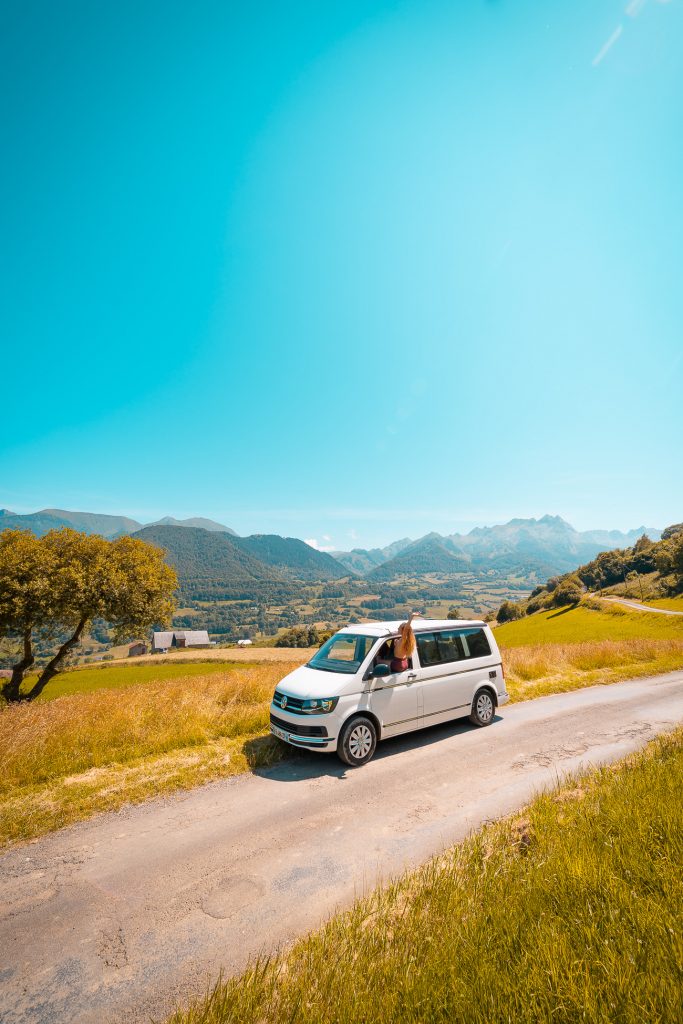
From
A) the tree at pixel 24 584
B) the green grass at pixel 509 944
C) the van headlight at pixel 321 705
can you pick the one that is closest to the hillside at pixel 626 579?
the van headlight at pixel 321 705

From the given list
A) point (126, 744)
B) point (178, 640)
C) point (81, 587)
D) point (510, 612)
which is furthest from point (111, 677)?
point (178, 640)

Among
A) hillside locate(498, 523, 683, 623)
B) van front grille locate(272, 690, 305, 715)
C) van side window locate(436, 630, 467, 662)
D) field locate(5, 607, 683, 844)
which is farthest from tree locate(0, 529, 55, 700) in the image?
hillside locate(498, 523, 683, 623)

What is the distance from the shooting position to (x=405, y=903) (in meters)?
3.83

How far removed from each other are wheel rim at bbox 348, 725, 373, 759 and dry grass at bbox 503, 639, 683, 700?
6441mm

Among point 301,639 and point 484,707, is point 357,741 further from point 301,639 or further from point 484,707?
point 301,639

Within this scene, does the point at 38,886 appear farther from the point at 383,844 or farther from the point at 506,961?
the point at 506,961

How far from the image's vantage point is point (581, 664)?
1630cm

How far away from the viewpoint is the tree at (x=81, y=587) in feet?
60.6

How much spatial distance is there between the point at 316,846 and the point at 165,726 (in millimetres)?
4651

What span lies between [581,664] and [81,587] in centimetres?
2166

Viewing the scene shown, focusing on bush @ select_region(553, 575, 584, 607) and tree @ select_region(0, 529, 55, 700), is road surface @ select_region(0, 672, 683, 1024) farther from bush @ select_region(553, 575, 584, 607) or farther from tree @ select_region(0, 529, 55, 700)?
bush @ select_region(553, 575, 584, 607)

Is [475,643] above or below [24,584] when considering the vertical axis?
below

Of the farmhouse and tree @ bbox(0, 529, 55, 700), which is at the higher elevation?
tree @ bbox(0, 529, 55, 700)

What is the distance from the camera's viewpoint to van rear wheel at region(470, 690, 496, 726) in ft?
30.7
